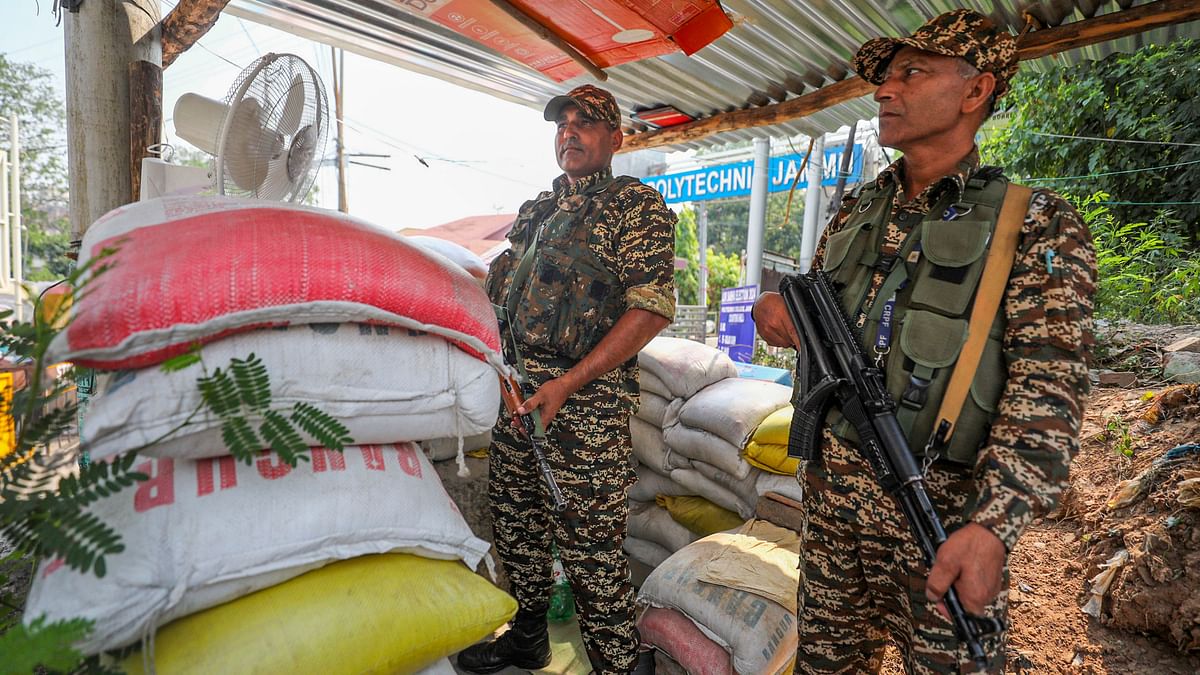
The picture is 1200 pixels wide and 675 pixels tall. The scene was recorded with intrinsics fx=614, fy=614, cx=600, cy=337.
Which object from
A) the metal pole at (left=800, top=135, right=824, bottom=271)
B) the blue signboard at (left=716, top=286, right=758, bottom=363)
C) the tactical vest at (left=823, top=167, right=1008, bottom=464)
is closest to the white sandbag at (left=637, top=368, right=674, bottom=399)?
the tactical vest at (left=823, top=167, right=1008, bottom=464)

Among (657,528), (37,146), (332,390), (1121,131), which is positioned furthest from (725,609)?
(37,146)

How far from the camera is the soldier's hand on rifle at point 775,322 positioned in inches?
69.3

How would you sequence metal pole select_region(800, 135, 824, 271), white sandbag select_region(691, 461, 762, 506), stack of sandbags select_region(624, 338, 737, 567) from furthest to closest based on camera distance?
metal pole select_region(800, 135, 824, 271) → stack of sandbags select_region(624, 338, 737, 567) → white sandbag select_region(691, 461, 762, 506)

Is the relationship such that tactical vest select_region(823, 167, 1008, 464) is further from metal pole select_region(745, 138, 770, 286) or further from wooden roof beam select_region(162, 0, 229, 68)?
metal pole select_region(745, 138, 770, 286)

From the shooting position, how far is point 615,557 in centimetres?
213

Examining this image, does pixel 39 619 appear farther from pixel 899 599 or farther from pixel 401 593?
pixel 899 599

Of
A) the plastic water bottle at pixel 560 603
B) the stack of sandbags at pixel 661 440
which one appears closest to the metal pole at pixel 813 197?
the stack of sandbags at pixel 661 440

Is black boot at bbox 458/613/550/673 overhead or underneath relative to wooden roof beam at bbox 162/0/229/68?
underneath

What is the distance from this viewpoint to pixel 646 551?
3391mm

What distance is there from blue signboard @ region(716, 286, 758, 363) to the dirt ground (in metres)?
3.52

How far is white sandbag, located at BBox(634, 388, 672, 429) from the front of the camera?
3.42 metres

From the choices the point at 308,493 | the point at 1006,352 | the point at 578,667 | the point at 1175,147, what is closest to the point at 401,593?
the point at 308,493

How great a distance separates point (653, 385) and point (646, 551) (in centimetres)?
92

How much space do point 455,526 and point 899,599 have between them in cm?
107
